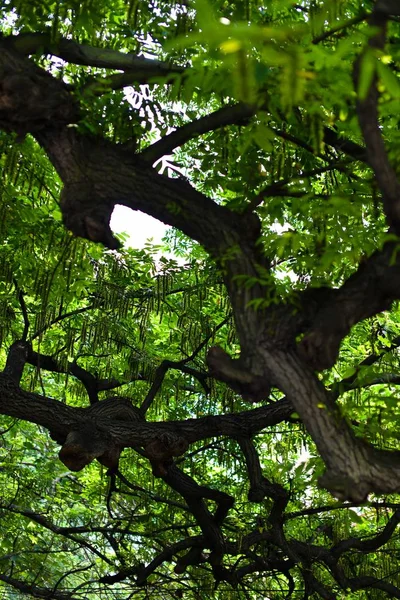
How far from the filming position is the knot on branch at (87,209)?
10.6ft

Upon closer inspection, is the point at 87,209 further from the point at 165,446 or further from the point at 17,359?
the point at 17,359

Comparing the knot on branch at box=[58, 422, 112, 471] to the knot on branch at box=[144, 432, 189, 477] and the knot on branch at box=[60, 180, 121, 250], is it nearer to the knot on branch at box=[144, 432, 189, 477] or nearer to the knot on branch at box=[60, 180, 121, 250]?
the knot on branch at box=[144, 432, 189, 477]

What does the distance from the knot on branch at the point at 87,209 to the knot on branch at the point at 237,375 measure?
68 cm

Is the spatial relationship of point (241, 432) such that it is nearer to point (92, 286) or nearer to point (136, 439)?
point (136, 439)

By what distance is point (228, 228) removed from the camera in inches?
126

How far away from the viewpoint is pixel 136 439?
214 inches

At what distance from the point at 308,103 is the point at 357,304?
0.66 metres

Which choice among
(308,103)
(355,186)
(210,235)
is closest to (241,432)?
(355,186)

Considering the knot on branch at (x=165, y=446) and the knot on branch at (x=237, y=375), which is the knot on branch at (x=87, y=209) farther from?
the knot on branch at (x=165, y=446)

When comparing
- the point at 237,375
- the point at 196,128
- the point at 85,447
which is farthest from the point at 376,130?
the point at 85,447

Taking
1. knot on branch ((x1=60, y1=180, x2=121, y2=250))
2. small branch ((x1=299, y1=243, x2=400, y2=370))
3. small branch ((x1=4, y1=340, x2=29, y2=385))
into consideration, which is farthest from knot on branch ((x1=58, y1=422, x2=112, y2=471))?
small branch ((x1=299, y1=243, x2=400, y2=370))

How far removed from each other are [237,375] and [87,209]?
2.83 feet

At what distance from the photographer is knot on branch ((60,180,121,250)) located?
10.6 ft

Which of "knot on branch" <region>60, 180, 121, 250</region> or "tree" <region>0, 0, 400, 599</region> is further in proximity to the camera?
"knot on branch" <region>60, 180, 121, 250</region>
